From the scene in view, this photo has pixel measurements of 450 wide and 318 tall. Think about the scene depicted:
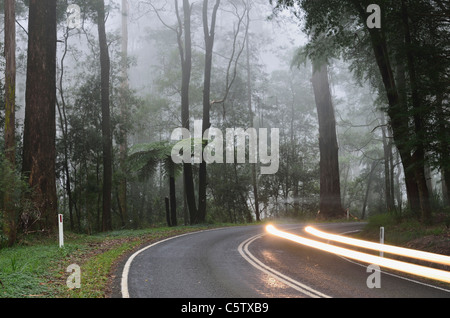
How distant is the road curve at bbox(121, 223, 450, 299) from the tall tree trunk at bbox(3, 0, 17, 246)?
444 cm

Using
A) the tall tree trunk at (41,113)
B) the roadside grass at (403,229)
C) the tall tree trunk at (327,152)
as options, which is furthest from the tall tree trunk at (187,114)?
the roadside grass at (403,229)

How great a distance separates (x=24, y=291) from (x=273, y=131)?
3602 cm

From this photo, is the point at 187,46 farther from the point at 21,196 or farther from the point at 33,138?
the point at 21,196

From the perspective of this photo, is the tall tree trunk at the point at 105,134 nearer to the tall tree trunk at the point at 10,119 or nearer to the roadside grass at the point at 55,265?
the roadside grass at the point at 55,265

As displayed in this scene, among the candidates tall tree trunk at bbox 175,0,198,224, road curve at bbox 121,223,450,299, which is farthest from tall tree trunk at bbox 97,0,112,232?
road curve at bbox 121,223,450,299

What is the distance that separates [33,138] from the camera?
1443 cm

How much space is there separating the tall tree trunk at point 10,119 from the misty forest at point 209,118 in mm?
42

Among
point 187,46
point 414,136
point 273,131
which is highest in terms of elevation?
point 187,46

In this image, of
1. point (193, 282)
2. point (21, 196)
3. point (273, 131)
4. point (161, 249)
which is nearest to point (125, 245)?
point (161, 249)

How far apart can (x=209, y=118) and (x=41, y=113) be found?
53.3 feet

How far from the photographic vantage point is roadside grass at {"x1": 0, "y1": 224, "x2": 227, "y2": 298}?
23.7ft

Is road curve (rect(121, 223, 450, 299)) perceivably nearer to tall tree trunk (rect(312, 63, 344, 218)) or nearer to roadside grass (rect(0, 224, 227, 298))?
roadside grass (rect(0, 224, 227, 298))

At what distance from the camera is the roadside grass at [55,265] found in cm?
723

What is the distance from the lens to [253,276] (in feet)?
28.6
